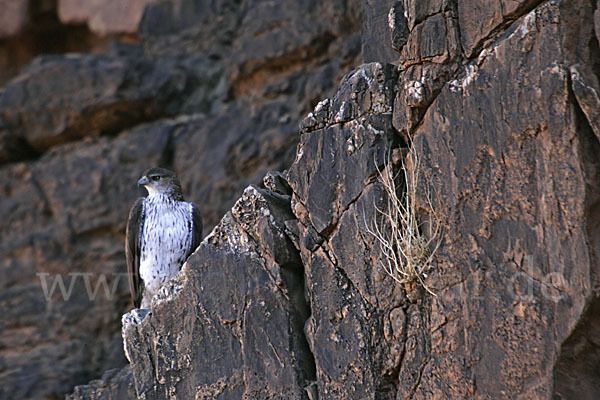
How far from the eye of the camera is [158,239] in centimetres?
681

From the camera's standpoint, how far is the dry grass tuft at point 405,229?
4.57 metres

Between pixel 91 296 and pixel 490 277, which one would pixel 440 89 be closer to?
pixel 490 277

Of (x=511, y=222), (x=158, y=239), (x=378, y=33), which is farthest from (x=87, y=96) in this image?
(x=511, y=222)

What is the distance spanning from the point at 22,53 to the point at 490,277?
35.5ft

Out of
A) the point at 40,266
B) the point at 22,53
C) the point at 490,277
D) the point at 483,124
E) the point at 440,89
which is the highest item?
the point at 22,53

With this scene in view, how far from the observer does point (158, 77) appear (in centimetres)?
1038

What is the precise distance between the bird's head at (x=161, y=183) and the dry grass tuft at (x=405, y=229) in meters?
2.93

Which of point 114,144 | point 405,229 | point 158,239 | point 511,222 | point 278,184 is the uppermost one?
point 114,144

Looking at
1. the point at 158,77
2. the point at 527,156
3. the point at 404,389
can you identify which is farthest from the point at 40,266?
the point at 527,156

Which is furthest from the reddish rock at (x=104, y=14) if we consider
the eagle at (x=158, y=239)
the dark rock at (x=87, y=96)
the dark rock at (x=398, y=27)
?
the dark rock at (x=398, y=27)

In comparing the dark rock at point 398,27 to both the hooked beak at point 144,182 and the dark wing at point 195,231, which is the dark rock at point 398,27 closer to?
the dark wing at point 195,231

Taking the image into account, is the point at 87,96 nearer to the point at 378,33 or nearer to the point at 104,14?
the point at 104,14

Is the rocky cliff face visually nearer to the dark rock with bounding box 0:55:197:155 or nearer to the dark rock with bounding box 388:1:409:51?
the dark rock with bounding box 388:1:409:51

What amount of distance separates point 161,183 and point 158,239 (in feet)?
2.28
